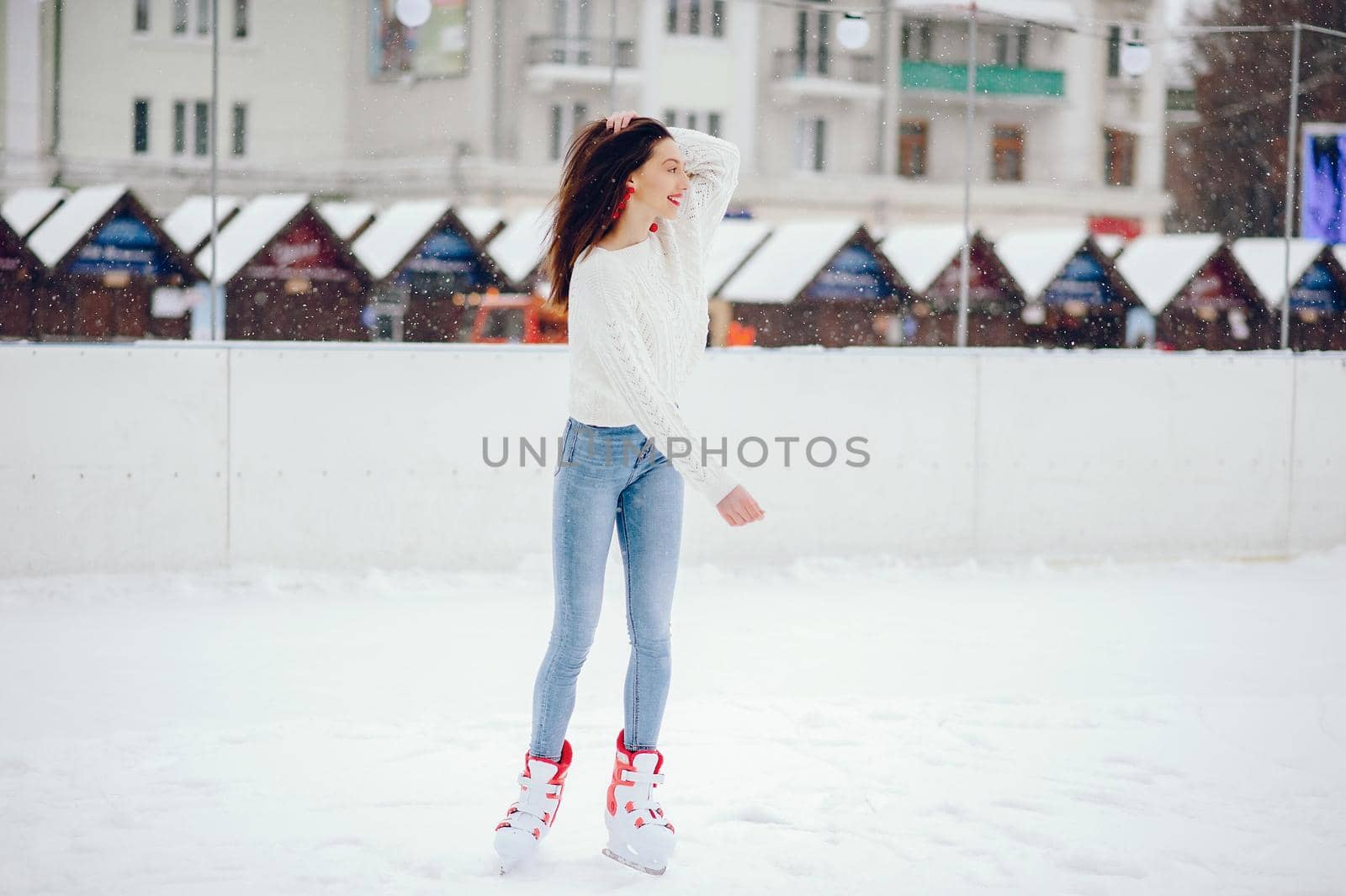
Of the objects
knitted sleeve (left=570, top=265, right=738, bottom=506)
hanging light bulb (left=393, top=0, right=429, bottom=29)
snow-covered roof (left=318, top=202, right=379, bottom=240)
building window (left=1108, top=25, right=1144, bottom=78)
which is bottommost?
knitted sleeve (left=570, top=265, right=738, bottom=506)

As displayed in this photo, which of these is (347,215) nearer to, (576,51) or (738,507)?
(576,51)

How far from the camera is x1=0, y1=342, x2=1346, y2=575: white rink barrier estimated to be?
5.60 m

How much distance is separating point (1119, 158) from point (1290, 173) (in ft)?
2.92

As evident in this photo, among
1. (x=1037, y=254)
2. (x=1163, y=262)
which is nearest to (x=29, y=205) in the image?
(x=1037, y=254)

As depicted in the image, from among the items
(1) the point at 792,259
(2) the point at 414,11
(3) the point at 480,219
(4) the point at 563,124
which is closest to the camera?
(2) the point at 414,11

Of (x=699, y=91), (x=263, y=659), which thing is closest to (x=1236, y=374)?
(x=699, y=91)

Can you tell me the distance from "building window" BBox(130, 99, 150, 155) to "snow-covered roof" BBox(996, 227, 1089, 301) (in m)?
4.12

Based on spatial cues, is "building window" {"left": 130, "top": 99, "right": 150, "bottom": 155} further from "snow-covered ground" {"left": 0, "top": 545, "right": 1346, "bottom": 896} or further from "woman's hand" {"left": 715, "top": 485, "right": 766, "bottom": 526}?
"woman's hand" {"left": 715, "top": 485, "right": 766, "bottom": 526}

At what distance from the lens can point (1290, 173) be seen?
290 inches

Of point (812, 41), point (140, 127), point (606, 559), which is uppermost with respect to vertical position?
point (812, 41)

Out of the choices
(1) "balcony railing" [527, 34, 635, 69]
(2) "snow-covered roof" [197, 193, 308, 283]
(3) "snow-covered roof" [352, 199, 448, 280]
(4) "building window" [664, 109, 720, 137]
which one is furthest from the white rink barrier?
(3) "snow-covered roof" [352, 199, 448, 280]

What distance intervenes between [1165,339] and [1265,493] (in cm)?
127

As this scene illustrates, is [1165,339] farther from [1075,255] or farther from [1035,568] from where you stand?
[1035,568]

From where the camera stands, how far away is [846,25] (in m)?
6.76
